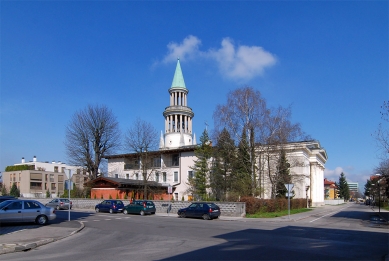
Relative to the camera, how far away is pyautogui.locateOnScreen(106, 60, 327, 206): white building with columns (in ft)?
200

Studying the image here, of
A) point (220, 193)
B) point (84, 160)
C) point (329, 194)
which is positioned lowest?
point (329, 194)

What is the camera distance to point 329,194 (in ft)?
503

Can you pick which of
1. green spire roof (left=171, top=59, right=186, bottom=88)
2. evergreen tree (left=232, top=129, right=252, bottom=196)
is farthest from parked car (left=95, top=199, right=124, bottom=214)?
green spire roof (left=171, top=59, right=186, bottom=88)

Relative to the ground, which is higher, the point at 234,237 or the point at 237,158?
the point at 237,158

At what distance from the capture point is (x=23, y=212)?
838 inches

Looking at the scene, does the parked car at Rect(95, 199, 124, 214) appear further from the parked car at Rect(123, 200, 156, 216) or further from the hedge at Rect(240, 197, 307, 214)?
the hedge at Rect(240, 197, 307, 214)

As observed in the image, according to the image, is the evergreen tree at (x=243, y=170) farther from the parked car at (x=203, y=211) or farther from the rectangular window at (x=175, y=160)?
the rectangular window at (x=175, y=160)

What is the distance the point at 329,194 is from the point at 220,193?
115797mm

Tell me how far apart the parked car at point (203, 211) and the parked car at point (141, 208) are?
4841mm

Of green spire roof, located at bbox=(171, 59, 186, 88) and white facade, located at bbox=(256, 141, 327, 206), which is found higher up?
green spire roof, located at bbox=(171, 59, 186, 88)

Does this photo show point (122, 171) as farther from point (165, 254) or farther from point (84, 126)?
point (165, 254)

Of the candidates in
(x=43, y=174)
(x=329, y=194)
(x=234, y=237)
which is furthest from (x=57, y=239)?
(x=329, y=194)

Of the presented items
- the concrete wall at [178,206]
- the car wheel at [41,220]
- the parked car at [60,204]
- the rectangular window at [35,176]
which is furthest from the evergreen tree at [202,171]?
the rectangular window at [35,176]

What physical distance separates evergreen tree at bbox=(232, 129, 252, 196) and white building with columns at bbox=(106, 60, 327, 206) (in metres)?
5.51
